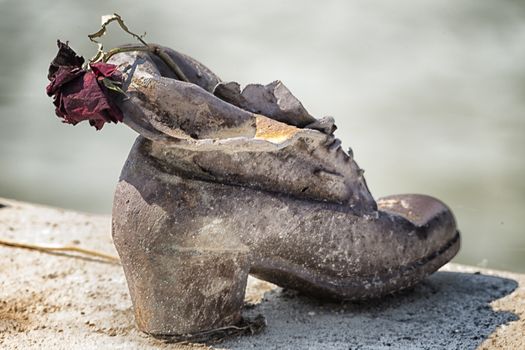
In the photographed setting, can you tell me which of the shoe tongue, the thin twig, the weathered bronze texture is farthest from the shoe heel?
the thin twig

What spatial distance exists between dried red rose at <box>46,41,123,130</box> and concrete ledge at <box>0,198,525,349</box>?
0.59m

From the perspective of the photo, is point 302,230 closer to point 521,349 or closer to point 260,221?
point 260,221

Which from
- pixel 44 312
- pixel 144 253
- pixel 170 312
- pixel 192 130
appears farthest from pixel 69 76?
pixel 44 312

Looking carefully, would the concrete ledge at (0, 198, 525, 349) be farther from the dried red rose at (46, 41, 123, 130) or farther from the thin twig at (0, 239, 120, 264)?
the dried red rose at (46, 41, 123, 130)

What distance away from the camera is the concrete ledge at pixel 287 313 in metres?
2.28

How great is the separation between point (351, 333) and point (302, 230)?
1.00 feet

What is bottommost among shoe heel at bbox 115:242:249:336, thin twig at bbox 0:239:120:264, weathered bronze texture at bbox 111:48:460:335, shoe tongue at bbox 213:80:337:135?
thin twig at bbox 0:239:120:264

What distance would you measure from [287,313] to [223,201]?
19.0 inches

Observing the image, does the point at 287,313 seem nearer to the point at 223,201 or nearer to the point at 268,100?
the point at 223,201

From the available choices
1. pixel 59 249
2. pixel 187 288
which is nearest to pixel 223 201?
pixel 187 288

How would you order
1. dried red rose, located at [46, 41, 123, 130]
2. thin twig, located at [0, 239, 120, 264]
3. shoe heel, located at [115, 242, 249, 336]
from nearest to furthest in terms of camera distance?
dried red rose, located at [46, 41, 123, 130] → shoe heel, located at [115, 242, 249, 336] → thin twig, located at [0, 239, 120, 264]

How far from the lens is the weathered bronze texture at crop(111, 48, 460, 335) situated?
6.90 ft

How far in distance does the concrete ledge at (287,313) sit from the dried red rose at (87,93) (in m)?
0.59

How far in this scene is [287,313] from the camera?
2.51 meters
